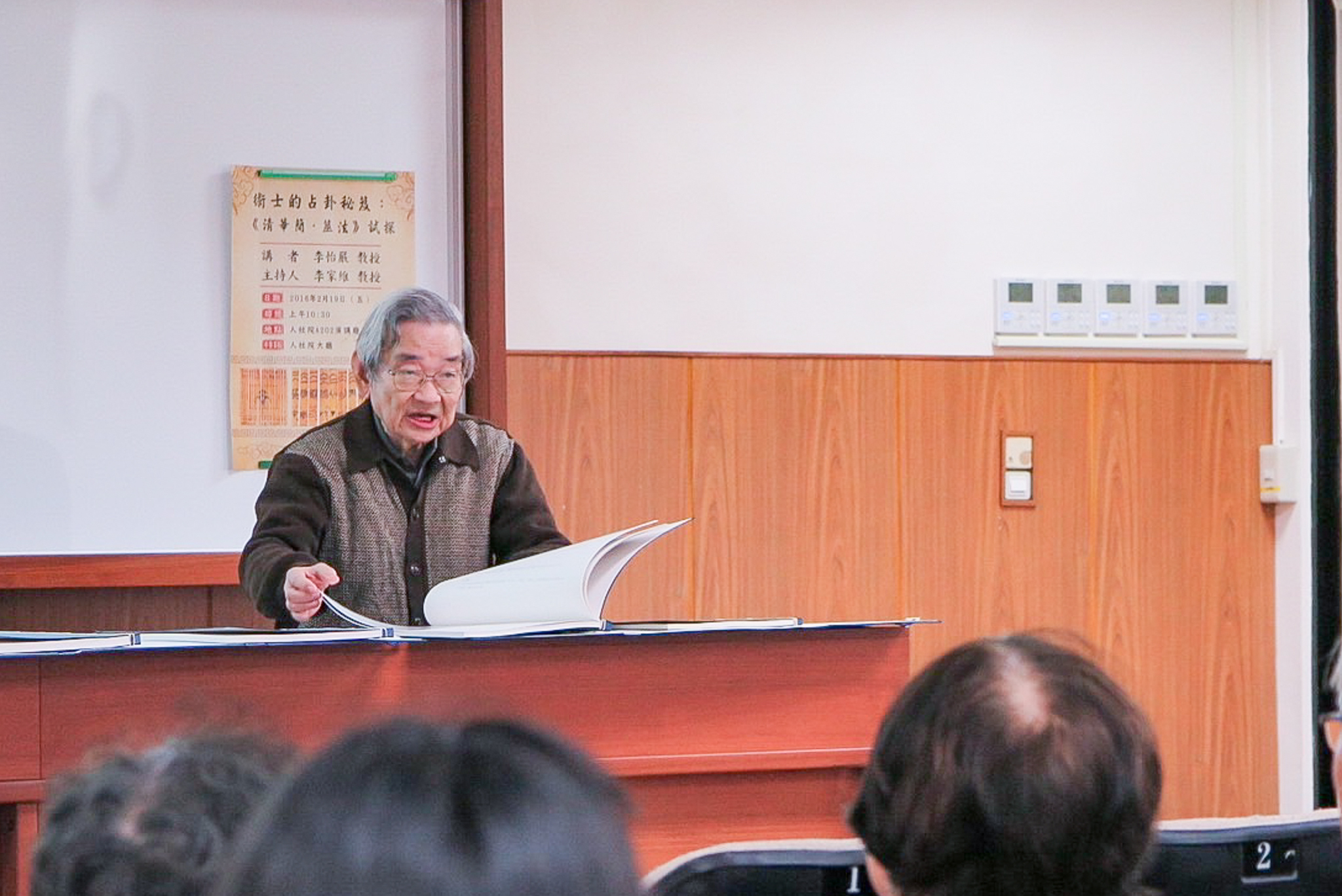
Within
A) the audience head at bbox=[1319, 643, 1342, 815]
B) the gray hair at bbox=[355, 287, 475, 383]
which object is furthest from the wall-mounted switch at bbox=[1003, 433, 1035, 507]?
the audience head at bbox=[1319, 643, 1342, 815]

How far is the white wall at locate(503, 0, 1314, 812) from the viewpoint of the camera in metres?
4.02

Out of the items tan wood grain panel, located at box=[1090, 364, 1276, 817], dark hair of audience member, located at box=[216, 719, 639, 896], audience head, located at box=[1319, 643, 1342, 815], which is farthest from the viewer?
tan wood grain panel, located at box=[1090, 364, 1276, 817]

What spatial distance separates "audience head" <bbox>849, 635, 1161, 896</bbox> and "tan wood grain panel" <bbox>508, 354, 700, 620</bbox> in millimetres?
2992

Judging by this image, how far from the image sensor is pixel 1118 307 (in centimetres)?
430

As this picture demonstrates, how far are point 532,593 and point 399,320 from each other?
76 cm

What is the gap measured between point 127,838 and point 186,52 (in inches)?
122

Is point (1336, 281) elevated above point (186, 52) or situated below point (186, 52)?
below

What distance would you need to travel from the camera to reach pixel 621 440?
4.05 metres

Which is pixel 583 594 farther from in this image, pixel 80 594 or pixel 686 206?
pixel 686 206

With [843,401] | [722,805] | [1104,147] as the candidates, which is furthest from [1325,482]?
[722,805]

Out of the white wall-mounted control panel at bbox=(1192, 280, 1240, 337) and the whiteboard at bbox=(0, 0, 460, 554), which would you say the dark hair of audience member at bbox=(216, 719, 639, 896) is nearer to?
the whiteboard at bbox=(0, 0, 460, 554)

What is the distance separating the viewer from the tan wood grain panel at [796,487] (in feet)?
13.4

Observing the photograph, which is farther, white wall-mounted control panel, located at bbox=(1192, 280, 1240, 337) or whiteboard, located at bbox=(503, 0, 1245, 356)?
white wall-mounted control panel, located at bbox=(1192, 280, 1240, 337)

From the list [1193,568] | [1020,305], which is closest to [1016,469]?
[1020,305]
